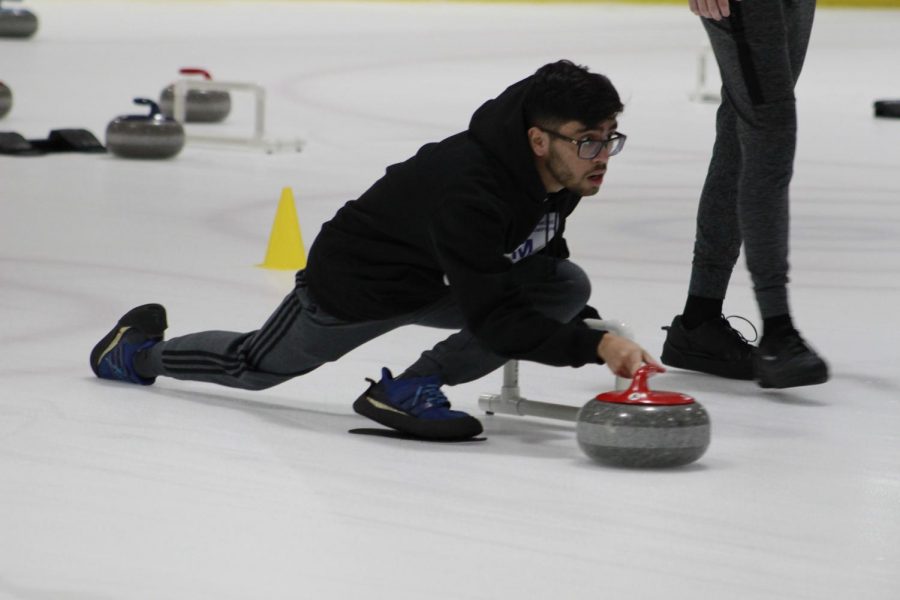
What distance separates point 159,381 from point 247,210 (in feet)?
8.68

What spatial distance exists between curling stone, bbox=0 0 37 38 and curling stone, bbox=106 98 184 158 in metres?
6.49

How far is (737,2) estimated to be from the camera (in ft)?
10.9

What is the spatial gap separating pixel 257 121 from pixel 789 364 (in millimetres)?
5071

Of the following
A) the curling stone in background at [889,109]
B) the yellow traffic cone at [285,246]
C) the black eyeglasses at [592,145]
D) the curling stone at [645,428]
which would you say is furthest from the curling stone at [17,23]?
the curling stone at [645,428]

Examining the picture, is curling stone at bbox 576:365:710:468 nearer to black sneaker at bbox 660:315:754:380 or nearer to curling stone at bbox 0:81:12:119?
black sneaker at bbox 660:315:754:380

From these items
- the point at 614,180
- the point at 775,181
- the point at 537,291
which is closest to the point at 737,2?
the point at 775,181

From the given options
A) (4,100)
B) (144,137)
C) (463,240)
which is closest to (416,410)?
(463,240)

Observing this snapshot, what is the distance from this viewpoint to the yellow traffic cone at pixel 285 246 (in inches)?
191

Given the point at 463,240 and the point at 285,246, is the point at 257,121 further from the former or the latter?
the point at 463,240

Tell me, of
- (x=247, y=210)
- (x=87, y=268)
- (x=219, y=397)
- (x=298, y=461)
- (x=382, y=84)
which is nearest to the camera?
(x=298, y=461)

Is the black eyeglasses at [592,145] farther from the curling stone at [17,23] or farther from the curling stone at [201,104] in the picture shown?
the curling stone at [17,23]

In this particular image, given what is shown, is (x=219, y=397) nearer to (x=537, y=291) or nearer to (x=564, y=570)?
(x=537, y=291)

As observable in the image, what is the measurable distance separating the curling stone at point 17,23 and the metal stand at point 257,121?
5731mm

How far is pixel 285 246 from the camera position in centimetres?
487
